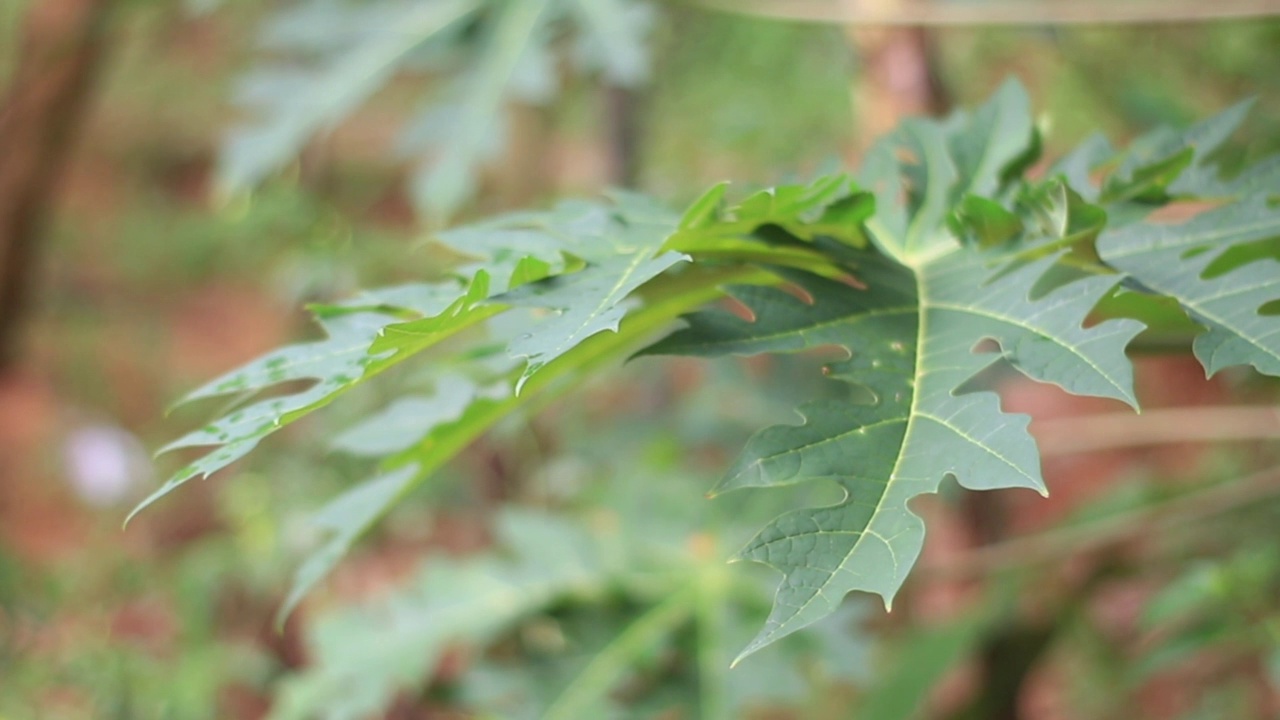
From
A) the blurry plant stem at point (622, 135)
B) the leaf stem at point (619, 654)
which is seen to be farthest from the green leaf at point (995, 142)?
the blurry plant stem at point (622, 135)

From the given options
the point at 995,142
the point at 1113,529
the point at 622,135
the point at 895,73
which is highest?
the point at 995,142

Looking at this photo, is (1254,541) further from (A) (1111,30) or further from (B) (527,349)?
(A) (1111,30)

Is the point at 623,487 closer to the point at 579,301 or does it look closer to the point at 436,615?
the point at 436,615

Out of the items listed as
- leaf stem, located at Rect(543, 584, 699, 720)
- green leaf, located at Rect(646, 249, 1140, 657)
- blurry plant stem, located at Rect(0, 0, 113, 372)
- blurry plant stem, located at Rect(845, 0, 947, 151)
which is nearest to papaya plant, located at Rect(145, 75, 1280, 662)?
green leaf, located at Rect(646, 249, 1140, 657)

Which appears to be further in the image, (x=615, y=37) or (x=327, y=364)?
(x=615, y=37)

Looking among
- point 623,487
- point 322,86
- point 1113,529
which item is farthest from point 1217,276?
point 322,86

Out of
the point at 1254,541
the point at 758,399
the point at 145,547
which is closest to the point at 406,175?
the point at 145,547
